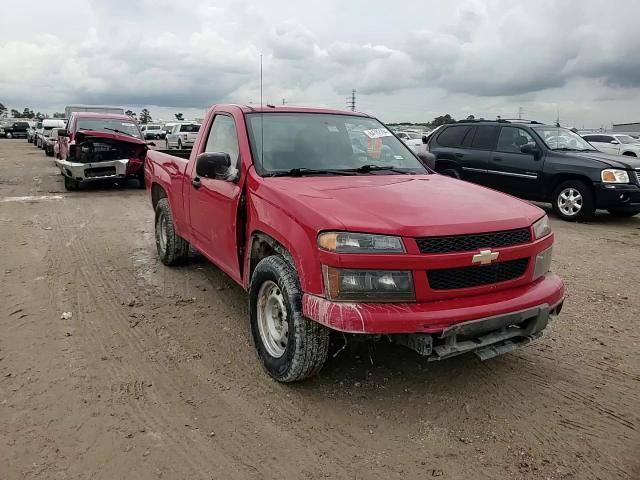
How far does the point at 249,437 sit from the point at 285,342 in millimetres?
712

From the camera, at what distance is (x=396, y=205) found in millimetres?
3098

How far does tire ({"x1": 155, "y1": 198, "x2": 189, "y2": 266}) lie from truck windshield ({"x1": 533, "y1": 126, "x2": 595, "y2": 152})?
23.8 feet

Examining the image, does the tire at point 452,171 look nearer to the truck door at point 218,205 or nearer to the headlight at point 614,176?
the headlight at point 614,176

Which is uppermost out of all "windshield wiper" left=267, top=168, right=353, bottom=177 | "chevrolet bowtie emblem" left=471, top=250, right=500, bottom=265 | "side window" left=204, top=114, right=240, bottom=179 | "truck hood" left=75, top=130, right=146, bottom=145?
"side window" left=204, top=114, right=240, bottom=179

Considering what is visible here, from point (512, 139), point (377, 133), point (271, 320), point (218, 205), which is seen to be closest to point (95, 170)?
point (218, 205)

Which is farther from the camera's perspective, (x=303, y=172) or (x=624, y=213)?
(x=624, y=213)

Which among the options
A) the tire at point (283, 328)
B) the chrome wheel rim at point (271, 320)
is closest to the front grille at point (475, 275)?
the tire at point (283, 328)

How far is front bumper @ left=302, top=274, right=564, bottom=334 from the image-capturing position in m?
2.71

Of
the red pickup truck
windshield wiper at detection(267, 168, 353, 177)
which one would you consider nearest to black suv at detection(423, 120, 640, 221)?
the red pickup truck

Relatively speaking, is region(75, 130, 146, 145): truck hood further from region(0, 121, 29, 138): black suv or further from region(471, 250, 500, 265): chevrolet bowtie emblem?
region(0, 121, 29, 138): black suv

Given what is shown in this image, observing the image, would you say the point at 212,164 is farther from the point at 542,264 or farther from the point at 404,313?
the point at 542,264

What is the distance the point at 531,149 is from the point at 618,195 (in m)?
1.72

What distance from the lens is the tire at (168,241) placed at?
18.9 ft

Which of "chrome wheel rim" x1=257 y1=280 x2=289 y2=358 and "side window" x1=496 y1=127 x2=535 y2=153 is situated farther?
"side window" x1=496 y1=127 x2=535 y2=153
